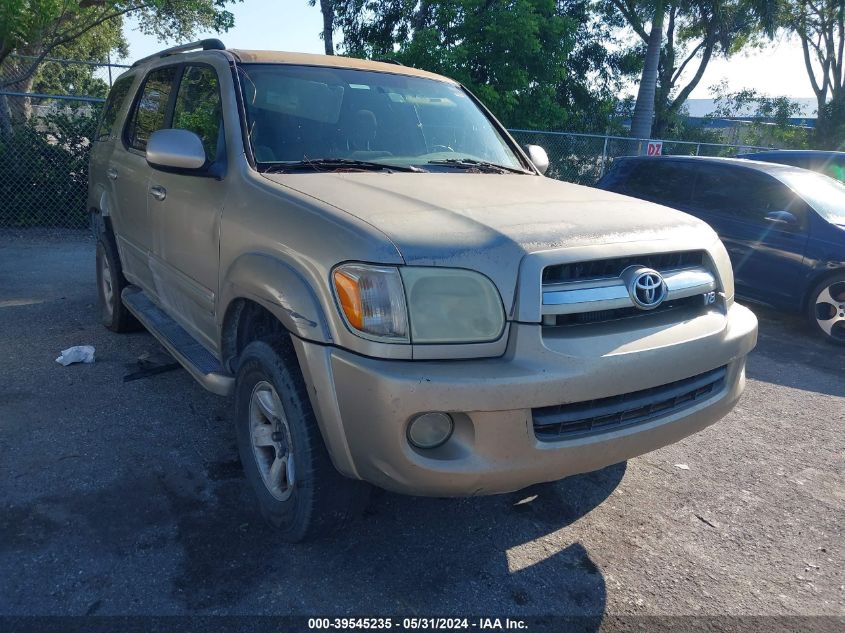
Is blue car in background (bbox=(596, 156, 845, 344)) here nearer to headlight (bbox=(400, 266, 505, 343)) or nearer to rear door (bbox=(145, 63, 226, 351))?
headlight (bbox=(400, 266, 505, 343))

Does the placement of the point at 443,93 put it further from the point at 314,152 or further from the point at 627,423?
the point at 627,423

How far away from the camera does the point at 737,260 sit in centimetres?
709

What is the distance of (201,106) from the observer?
367 cm

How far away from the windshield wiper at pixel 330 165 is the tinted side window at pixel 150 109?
1.47 m

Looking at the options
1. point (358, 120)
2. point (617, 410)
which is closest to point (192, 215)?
point (358, 120)

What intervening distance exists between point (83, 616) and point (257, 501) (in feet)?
2.65

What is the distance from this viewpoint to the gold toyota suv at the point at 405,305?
2254 millimetres

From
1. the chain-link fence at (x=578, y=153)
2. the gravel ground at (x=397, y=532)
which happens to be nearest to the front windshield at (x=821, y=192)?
the gravel ground at (x=397, y=532)

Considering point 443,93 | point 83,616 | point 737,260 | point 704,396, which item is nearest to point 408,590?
point 83,616

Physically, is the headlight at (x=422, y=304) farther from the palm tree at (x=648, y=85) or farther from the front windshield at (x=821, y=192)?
the palm tree at (x=648, y=85)

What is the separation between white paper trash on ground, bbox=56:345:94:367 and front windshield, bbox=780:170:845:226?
262 inches

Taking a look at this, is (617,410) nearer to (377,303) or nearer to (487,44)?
(377,303)

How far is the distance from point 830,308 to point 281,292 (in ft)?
19.6

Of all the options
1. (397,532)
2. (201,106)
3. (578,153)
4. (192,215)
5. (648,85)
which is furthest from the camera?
(648,85)
